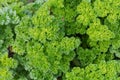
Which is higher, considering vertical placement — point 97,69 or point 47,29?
point 47,29

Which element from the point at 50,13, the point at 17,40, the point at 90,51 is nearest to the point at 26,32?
the point at 17,40

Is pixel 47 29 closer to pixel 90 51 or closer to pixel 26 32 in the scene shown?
pixel 26 32

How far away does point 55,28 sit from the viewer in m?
3.37

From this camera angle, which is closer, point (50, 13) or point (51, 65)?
point (51, 65)

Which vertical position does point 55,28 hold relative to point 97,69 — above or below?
above

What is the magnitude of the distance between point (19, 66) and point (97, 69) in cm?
76

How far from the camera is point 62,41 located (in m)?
3.39

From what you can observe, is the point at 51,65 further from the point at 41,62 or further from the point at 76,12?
the point at 76,12

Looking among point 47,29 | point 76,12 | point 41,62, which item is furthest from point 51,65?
point 76,12

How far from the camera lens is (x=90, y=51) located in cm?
351

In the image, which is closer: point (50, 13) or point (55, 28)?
point (55, 28)

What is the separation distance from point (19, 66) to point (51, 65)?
0.40 metres

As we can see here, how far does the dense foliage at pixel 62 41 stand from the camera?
11.0 feet

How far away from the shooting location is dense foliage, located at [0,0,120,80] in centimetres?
337
